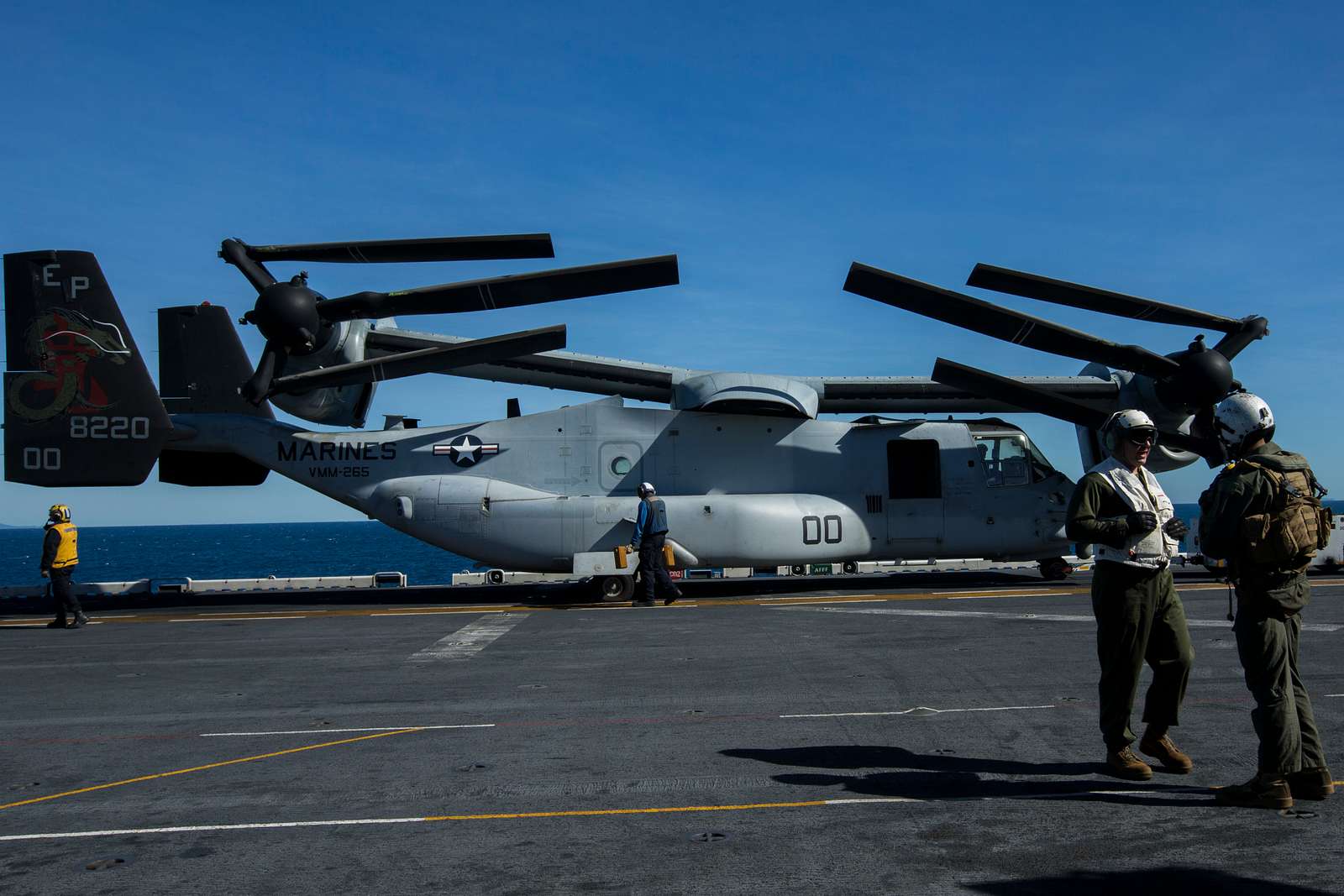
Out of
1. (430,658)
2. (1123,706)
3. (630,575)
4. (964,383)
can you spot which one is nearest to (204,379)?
(630,575)

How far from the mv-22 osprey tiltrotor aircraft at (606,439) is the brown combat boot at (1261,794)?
11290 millimetres

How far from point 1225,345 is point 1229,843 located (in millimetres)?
14352

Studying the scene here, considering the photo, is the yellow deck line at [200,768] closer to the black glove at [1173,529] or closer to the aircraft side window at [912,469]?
the black glove at [1173,529]

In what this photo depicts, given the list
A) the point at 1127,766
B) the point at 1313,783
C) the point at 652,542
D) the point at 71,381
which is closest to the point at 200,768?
the point at 1127,766

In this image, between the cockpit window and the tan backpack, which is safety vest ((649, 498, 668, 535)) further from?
the tan backpack

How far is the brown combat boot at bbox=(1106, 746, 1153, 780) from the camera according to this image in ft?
15.6

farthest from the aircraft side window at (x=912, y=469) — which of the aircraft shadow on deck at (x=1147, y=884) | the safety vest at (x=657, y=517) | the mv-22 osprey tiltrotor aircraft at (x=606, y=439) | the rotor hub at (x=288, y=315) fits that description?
the aircraft shadow on deck at (x=1147, y=884)

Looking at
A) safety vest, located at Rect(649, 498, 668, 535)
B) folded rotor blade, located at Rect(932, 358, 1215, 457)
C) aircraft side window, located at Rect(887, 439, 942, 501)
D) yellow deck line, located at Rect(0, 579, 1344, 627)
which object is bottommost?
yellow deck line, located at Rect(0, 579, 1344, 627)

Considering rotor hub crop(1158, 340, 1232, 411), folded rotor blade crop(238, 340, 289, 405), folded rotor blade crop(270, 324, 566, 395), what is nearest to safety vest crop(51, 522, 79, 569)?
folded rotor blade crop(238, 340, 289, 405)

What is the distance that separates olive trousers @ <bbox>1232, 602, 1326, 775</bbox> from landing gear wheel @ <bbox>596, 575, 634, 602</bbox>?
11598mm

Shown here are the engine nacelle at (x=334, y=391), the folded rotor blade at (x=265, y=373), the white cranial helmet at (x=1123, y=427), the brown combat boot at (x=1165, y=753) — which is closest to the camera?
the brown combat boot at (x=1165, y=753)

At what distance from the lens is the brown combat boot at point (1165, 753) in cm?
486

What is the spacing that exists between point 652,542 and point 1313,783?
11.2 m

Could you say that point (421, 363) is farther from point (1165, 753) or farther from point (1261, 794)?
point (1261, 794)
